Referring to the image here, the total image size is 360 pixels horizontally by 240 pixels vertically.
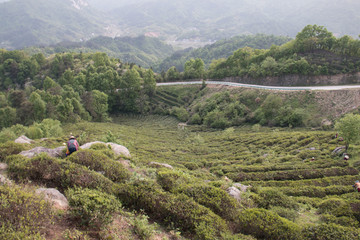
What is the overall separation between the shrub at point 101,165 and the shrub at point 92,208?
3298mm

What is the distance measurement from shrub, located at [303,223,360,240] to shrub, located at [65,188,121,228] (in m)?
8.26

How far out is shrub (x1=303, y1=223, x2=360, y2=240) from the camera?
854 cm

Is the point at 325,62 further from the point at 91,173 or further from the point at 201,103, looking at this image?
the point at 91,173

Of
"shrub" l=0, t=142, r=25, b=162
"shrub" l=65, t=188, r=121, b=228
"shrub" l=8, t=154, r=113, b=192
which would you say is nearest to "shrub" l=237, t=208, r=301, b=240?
"shrub" l=65, t=188, r=121, b=228

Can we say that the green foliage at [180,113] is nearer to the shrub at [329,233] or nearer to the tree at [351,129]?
the tree at [351,129]

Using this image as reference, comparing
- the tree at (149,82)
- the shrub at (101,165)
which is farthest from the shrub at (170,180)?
the tree at (149,82)

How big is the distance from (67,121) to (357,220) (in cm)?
5116

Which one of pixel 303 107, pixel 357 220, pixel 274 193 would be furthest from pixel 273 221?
pixel 303 107

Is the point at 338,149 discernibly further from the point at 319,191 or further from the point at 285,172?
the point at 319,191

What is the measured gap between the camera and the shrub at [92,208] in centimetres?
745

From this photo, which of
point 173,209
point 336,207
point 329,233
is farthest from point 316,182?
point 173,209

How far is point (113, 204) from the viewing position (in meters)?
8.27

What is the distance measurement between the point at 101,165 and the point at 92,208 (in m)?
4.66

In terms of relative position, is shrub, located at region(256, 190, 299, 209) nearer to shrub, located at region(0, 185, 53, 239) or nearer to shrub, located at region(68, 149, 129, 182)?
shrub, located at region(68, 149, 129, 182)
